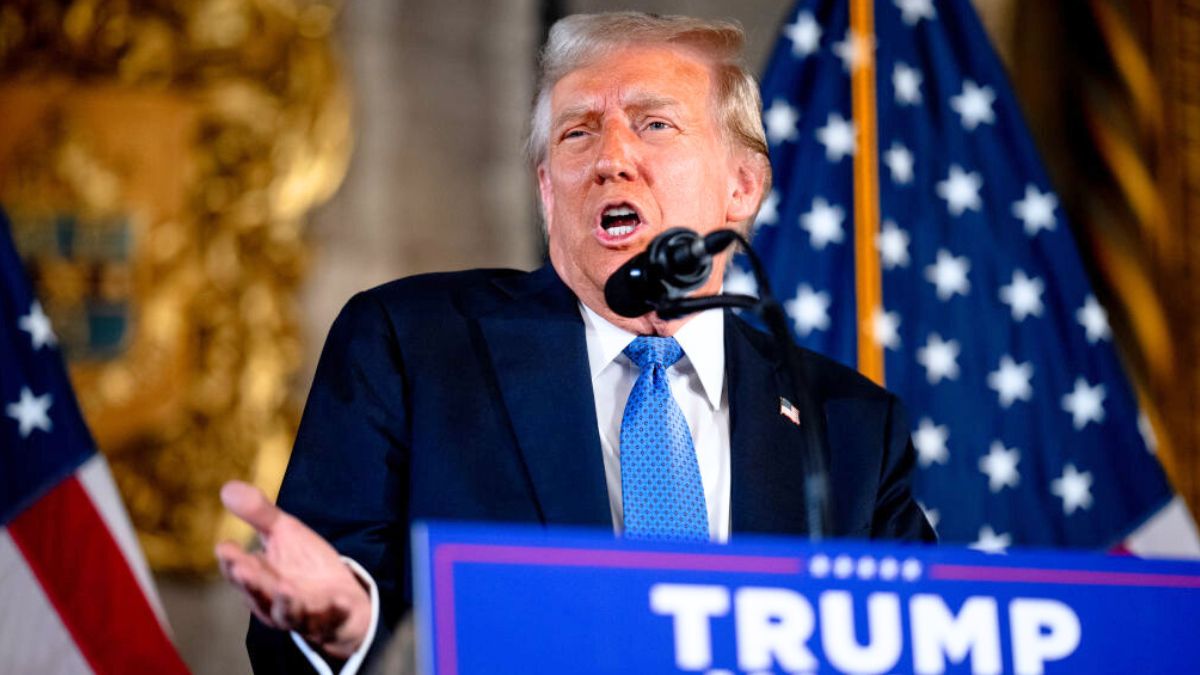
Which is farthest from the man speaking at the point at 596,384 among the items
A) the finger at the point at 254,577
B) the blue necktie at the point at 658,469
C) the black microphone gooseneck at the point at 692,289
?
the finger at the point at 254,577

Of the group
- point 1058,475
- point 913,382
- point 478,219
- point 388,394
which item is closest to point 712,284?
point 388,394

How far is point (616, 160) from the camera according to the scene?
7.83 feet

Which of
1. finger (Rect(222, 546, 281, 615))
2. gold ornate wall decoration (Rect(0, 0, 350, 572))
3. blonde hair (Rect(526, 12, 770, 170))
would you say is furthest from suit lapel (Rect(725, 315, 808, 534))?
gold ornate wall decoration (Rect(0, 0, 350, 572))

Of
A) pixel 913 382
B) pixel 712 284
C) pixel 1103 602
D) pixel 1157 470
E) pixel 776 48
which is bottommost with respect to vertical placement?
pixel 1157 470

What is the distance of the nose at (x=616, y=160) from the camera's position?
239 cm

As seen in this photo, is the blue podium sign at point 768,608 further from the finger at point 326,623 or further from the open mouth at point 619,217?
the open mouth at point 619,217

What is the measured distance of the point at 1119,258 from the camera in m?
4.67

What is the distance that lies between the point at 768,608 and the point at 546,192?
4.29 feet

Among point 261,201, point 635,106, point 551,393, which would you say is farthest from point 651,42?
point 261,201

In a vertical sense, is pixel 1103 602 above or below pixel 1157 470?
above

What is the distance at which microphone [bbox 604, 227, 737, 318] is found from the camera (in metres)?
1.77

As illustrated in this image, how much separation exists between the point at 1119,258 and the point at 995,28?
829mm

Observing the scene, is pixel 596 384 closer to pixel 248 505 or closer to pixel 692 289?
pixel 692 289

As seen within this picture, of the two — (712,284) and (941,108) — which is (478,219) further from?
(712,284)
